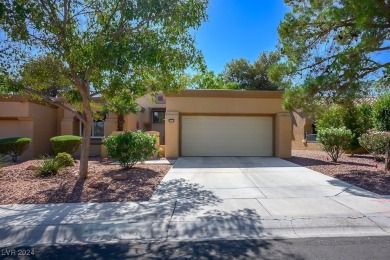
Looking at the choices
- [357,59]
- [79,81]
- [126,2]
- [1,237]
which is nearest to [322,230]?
[1,237]

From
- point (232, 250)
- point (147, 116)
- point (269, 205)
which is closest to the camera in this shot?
point (232, 250)

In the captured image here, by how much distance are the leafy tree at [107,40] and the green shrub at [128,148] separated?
1.54m

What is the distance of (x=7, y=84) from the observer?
8836mm

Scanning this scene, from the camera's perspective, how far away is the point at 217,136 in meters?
16.5

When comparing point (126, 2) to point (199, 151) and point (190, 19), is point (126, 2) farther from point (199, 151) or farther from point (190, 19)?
point (199, 151)

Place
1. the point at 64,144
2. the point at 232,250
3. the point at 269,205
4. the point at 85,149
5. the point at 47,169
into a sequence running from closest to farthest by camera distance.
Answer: the point at 232,250 → the point at 269,205 → the point at 85,149 → the point at 47,169 → the point at 64,144

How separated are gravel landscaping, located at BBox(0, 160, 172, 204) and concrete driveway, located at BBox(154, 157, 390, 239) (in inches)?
24.2

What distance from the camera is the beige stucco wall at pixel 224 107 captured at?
15789mm

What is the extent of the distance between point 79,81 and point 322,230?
7.12m

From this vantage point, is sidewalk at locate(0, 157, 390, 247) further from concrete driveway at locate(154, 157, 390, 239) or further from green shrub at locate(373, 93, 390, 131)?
green shrub at locate(373, 93, 390, 131)

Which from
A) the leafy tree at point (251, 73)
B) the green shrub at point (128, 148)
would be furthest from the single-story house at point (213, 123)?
the leafy tree at point (251, 73)

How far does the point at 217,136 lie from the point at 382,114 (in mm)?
8266

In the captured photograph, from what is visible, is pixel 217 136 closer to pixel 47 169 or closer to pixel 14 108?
pixel 47 169

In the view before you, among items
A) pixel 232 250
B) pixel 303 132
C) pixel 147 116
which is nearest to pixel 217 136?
pixel 303 132
